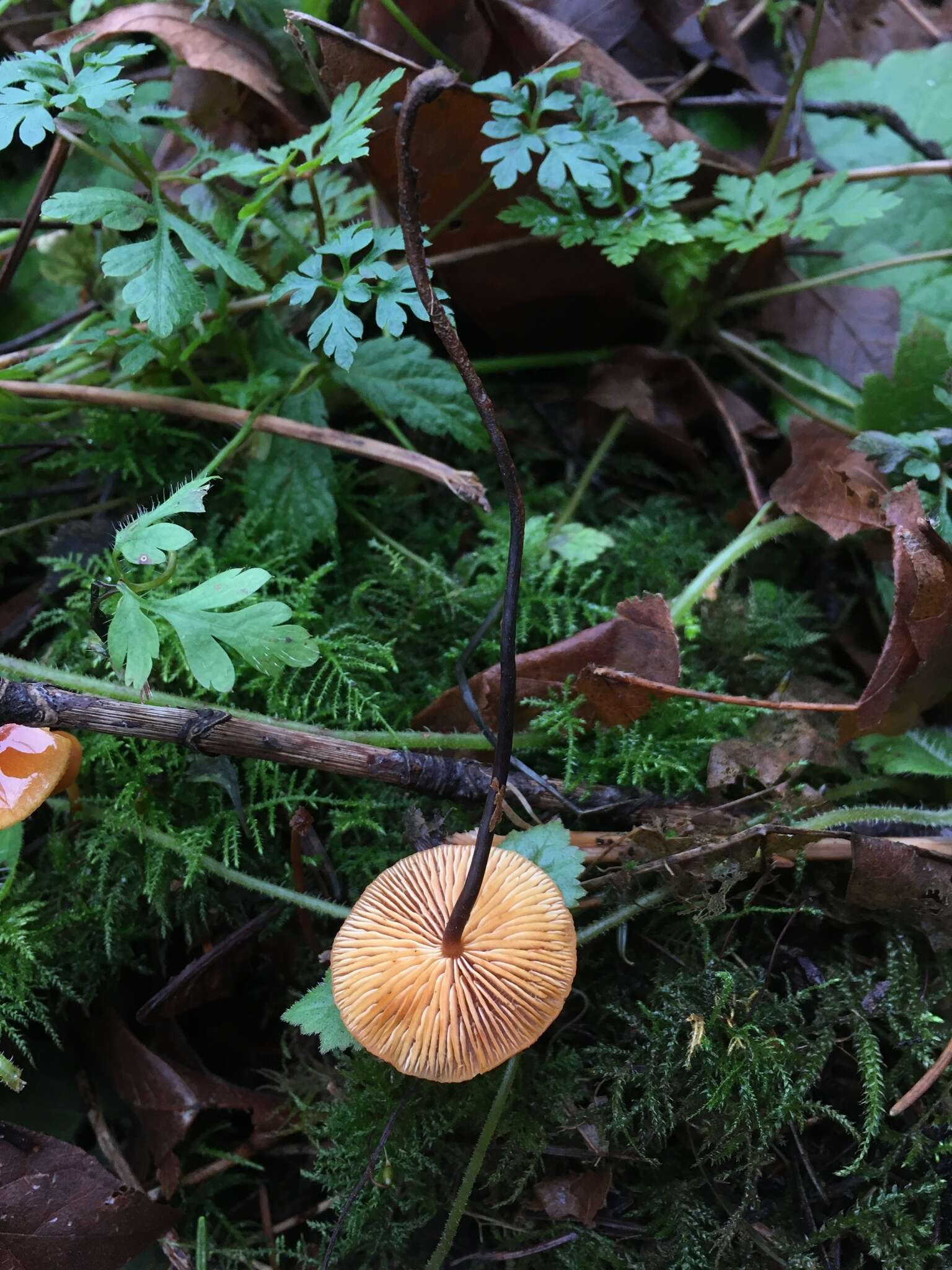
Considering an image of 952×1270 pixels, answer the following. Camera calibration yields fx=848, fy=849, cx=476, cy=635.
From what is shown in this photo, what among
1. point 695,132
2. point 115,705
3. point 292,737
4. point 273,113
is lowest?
point 292,737

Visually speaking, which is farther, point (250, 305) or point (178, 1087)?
point (250, 305)

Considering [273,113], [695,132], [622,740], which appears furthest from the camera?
[695,132]

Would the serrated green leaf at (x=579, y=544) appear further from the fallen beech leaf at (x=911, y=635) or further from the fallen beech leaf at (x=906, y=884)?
the fallen beech leaf at (x=906, y=884)

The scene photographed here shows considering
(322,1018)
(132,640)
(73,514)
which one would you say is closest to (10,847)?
(132,640)

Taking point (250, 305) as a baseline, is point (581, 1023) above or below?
below

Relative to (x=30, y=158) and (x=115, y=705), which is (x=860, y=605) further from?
(x=30, y=158)

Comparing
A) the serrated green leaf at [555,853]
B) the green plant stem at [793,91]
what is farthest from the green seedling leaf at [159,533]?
the green plant stem at [793,91]

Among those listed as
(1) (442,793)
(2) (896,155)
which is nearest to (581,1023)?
(1) (442,793)
